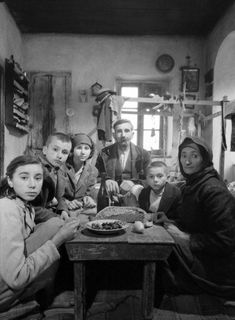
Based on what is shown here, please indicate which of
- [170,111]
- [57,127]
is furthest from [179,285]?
[57,127]

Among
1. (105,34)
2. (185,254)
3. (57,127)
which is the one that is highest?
(105,34)

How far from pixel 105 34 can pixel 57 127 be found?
224 cm

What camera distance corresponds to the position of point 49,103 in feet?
20.5

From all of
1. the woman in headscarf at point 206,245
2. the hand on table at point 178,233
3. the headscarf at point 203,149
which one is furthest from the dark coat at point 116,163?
the hand on table at point 178,233

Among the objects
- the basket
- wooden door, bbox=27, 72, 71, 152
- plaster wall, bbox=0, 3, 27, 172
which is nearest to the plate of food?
the basket

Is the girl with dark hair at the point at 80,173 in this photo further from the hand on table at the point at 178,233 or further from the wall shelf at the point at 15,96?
the wall shelf at the point at 15,96

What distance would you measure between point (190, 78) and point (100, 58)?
6.42 ft

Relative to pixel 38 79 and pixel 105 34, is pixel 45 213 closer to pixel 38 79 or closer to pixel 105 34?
pixel 38 79

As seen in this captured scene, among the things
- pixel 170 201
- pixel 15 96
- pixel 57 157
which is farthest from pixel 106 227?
pixel 15 96

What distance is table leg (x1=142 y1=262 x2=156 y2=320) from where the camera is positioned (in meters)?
1.96

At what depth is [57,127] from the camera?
6.23m

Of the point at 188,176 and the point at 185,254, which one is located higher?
the point at 188,176

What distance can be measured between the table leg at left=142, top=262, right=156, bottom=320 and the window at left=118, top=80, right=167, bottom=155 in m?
4.44

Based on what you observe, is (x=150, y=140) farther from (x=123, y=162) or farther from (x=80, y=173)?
(x=80, y=173)
